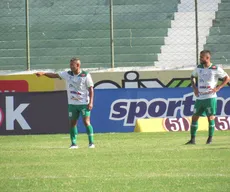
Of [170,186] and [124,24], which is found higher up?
[124,24]

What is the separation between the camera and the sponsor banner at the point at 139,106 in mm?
26281

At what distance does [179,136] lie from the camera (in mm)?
22922

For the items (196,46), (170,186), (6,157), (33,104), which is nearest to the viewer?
(170,186)

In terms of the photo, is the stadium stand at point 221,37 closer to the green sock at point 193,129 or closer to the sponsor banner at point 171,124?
the sponsor banner at point 171,124

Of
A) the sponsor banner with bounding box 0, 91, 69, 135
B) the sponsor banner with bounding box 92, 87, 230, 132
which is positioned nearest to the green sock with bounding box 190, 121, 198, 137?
the sponsor banner with bounding box 92, 87, 230, 132

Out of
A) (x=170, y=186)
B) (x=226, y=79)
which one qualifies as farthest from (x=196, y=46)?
(x=170, y=186)

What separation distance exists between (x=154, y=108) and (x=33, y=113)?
358 centimetres

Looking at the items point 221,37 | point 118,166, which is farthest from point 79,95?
point 221,37

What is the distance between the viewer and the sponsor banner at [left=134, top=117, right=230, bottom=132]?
26047 mm

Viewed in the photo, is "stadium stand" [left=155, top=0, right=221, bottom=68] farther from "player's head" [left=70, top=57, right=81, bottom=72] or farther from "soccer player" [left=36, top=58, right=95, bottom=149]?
"player's head" [left=70, top=57, right=81, bottom=72]

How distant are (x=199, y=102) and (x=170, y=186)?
821cm

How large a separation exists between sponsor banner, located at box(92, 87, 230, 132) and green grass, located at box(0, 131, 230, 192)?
5.27 meters

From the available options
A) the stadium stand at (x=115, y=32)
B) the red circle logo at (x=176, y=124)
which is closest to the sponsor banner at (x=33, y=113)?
the red circle logo at (x=176, y=124)

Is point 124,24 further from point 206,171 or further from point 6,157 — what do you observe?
point 206,171
